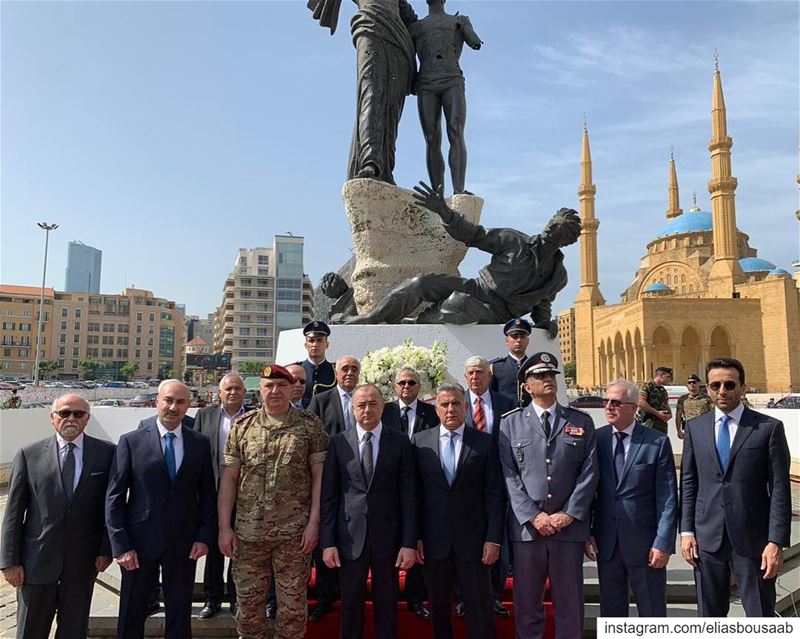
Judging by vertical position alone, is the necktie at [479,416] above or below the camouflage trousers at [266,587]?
above

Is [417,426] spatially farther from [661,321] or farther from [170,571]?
[661,321]

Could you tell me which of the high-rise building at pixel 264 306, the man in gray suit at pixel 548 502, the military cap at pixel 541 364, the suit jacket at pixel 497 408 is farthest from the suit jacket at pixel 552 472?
the high-rise building at pixel 264 306

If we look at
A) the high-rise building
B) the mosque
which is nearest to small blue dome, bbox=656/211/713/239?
the mosque

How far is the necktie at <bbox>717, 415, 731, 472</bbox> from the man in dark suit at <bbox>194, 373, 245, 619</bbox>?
8.37ft

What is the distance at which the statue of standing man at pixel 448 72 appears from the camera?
750 cm

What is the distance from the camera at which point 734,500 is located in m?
2.83

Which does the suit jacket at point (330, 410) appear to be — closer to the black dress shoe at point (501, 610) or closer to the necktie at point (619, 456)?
the black dress shoe at point (501, 610)

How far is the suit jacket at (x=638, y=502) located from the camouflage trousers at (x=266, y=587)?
57.9 inches

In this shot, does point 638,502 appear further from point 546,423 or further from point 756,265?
point 756,265

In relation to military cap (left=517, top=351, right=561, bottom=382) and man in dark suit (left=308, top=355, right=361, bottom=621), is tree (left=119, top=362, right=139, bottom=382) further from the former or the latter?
military cap (left=517, top=351, right=561, bottom=382)

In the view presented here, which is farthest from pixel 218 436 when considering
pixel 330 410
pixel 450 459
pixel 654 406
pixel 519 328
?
pixel 654 406

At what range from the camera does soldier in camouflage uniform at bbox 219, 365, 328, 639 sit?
113 inches

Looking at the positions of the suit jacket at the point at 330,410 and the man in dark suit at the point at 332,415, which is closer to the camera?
the man in dark suit at the point at 332,415

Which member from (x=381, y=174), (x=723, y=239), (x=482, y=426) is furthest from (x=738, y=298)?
(x=482, y=426)
